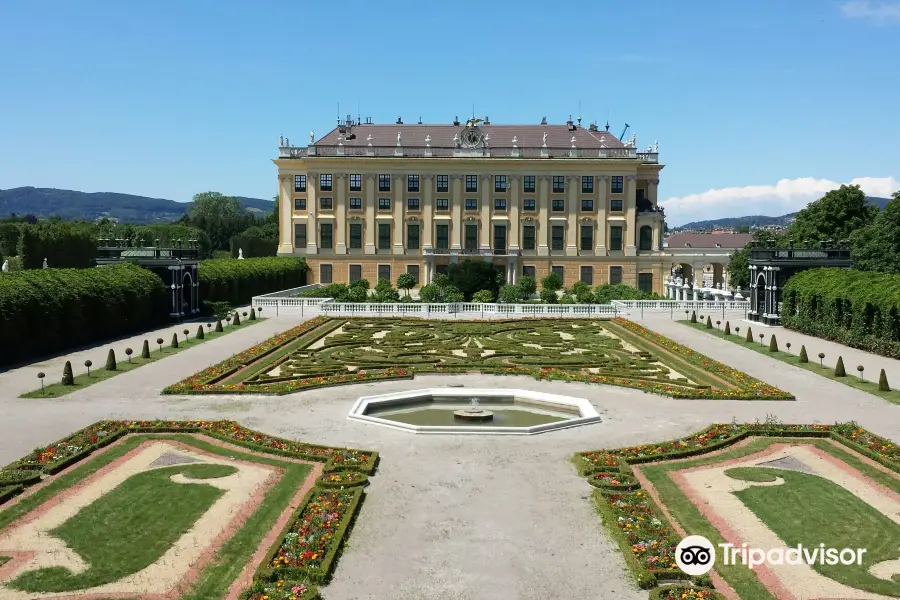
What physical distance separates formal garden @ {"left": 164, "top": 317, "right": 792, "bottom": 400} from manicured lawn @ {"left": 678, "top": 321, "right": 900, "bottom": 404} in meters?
3.63

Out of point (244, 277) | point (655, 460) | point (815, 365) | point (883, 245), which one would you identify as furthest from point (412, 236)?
point (655, 460)

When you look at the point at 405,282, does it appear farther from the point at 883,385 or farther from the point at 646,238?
the point at 883,385

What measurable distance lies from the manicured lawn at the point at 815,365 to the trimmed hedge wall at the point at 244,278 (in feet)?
105

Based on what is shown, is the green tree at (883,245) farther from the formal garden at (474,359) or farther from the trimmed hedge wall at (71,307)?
the trimmed hedge wall at (71,307)

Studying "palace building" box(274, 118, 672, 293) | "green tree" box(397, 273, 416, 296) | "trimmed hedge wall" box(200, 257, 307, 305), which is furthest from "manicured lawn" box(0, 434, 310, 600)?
"palace building" box(274, 118, 672, 293)

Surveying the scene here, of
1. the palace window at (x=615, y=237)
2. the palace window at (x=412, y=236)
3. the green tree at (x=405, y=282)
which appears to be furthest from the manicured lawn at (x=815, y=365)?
the palace window at (x=412, y=236)

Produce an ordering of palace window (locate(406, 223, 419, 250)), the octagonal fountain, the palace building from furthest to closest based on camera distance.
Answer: palace window (locate(406, 223, 419, 250))
the palace building
the octagonal fountain

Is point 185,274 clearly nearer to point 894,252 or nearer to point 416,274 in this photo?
point 416,274

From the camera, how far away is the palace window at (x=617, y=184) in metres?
77.8

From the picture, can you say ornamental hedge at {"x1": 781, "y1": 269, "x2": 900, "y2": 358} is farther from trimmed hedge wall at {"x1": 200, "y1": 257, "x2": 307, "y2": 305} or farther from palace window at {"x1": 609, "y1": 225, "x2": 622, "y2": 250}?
trimmed hedge wall at {"x1": 200, "y1": 257, "x2": 307, "y2": 305}

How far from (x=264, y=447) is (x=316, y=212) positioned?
60.8 m

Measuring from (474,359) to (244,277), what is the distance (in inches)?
1198

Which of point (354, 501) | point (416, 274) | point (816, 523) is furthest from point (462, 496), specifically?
point (416, 274)

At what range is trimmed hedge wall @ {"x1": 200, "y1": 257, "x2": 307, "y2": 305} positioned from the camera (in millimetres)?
54656
